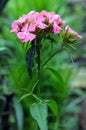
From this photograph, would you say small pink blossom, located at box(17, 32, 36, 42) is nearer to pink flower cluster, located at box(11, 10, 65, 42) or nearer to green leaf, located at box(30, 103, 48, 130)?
pink flower cluster, located at box(11, 10, 65, 42)

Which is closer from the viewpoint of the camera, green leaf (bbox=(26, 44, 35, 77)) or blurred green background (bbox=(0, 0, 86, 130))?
green leaf (bbox=(26, 44, 35, 77))

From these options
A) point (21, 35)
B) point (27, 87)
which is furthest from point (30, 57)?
point (27, 87)

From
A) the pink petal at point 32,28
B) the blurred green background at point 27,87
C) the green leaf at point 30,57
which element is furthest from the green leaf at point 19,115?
the pink petal at point 32,28

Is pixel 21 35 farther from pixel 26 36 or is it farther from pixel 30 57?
pixel 30 57

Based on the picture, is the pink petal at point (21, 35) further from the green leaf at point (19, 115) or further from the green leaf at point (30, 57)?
the green leaf at point (19, 115)

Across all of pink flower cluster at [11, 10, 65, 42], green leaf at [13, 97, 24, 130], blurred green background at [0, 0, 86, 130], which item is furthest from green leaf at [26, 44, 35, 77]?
green leaf at [13, 97, 24, 130]

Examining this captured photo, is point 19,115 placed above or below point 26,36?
below
